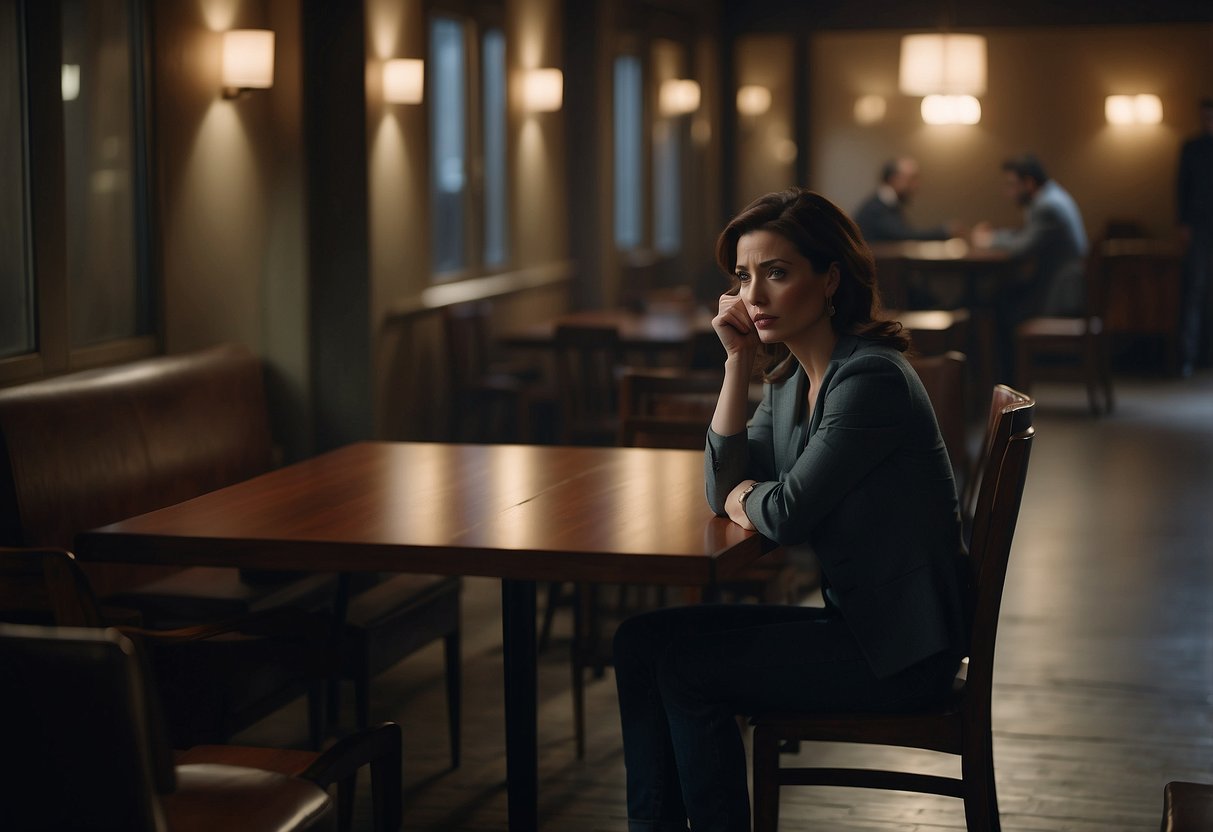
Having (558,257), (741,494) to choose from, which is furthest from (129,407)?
(558,257)

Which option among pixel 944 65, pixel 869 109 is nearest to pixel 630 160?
pixel 944 65

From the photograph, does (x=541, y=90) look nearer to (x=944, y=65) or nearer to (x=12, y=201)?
(x=944, y=65)

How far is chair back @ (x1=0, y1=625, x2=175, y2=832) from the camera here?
5.55 feet

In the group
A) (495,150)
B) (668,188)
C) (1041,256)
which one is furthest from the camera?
(668,188)

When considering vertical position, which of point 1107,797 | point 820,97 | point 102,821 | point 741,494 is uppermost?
point 820,97

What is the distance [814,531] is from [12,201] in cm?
252

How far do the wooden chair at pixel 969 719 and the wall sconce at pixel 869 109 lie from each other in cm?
1076

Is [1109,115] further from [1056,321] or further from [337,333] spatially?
[337,333]

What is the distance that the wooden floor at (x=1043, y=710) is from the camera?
3.60 metres

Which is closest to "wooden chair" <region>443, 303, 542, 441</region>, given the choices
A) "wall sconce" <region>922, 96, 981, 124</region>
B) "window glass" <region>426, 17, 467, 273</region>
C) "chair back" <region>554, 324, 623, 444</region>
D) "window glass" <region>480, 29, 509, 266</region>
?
"chair back" <region>554, 324, 623, 444</region>

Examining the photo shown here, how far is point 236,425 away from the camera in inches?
183

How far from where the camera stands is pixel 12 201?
4.18 metres

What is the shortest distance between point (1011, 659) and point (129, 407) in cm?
263

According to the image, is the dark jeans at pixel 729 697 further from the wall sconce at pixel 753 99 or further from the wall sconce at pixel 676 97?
the wall sconce at pixel 753 99
